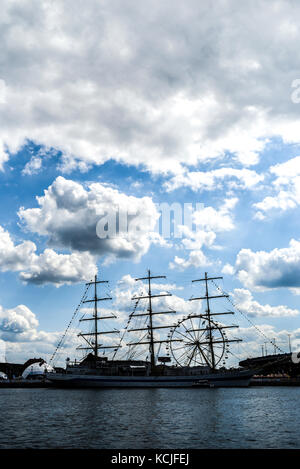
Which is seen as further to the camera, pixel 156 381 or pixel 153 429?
pixel 156 381

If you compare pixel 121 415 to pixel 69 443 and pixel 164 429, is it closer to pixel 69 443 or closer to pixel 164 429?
pixel 164 429

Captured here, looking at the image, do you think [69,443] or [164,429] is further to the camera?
[164,429]

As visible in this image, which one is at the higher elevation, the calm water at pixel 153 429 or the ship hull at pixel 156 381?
the calm water at pixel 153 429

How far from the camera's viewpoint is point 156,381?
110000 millimetres

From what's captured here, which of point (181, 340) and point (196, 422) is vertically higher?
point (181, 340)

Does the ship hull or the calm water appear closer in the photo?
the calm water

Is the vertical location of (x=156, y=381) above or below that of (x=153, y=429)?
below

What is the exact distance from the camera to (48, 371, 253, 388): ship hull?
107688 mm

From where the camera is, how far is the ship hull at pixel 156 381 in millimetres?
107688

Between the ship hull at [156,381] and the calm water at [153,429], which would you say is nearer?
the calm water at [153,429]

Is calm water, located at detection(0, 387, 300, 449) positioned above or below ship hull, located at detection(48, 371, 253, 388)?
above
